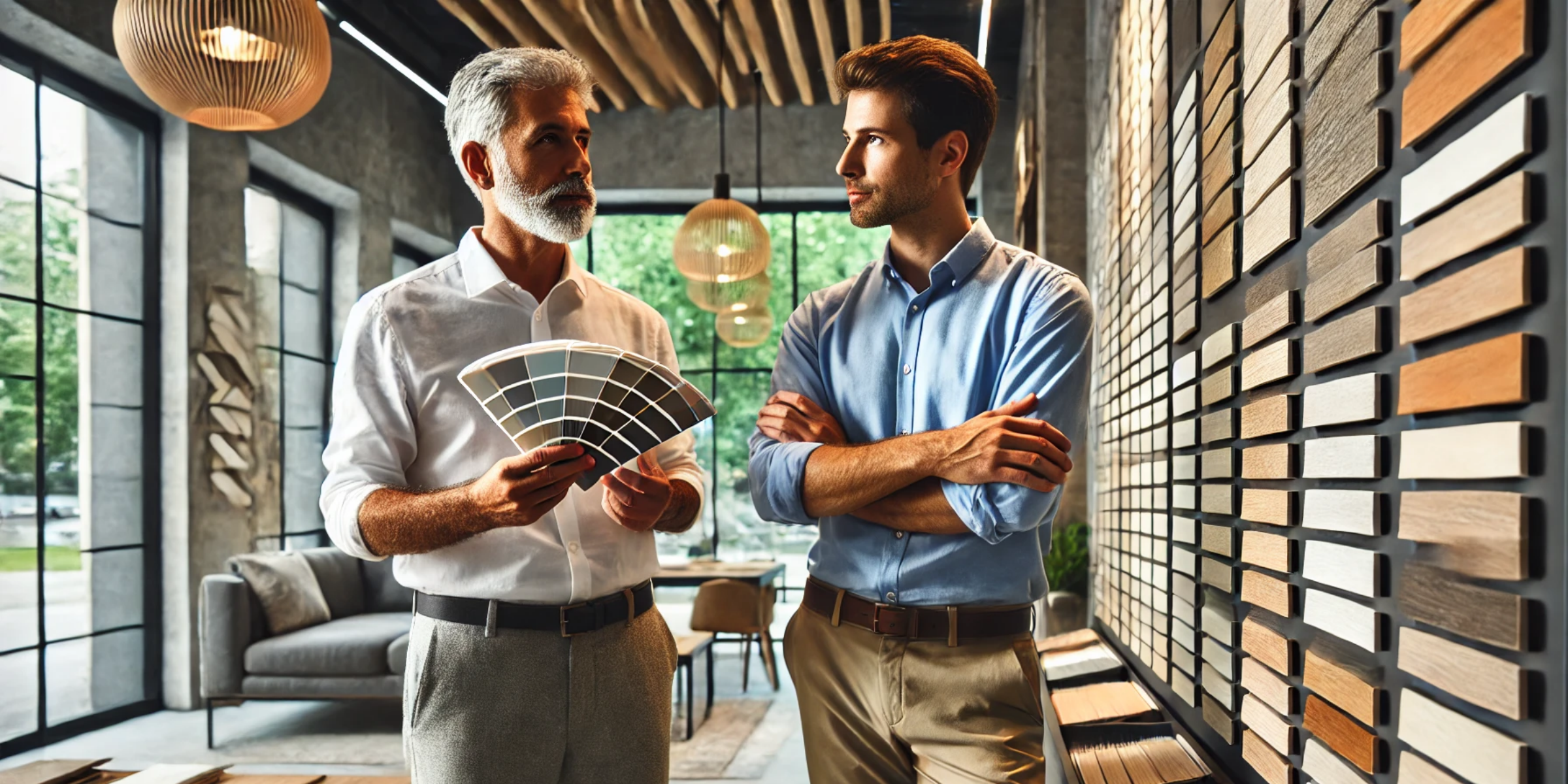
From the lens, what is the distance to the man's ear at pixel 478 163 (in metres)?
2.03

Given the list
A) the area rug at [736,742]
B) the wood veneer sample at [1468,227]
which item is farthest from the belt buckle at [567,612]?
the area rug at [736,742]

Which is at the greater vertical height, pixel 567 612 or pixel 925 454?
pixel 925 454

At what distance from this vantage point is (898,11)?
8.38 metres

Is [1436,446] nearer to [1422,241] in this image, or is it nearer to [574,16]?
[1422,241]

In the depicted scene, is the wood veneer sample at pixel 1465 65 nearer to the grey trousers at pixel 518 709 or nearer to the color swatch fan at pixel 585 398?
the color swatch fan at pixel 585 398

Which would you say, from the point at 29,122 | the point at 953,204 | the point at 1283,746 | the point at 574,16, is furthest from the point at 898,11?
the point at 1283,746

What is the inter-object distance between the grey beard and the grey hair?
0.17ft

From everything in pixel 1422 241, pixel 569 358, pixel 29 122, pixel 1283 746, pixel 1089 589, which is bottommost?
pixel 1089 589

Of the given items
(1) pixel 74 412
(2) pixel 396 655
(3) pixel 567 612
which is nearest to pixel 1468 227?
(3) pixel 567 612

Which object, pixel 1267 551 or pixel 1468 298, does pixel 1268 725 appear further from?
pixel 1468 298

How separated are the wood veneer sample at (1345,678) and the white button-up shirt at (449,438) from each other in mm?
1070

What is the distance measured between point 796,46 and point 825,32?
1.34ft

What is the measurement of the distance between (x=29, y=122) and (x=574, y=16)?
11.0 feet

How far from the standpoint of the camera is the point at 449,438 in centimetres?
191
